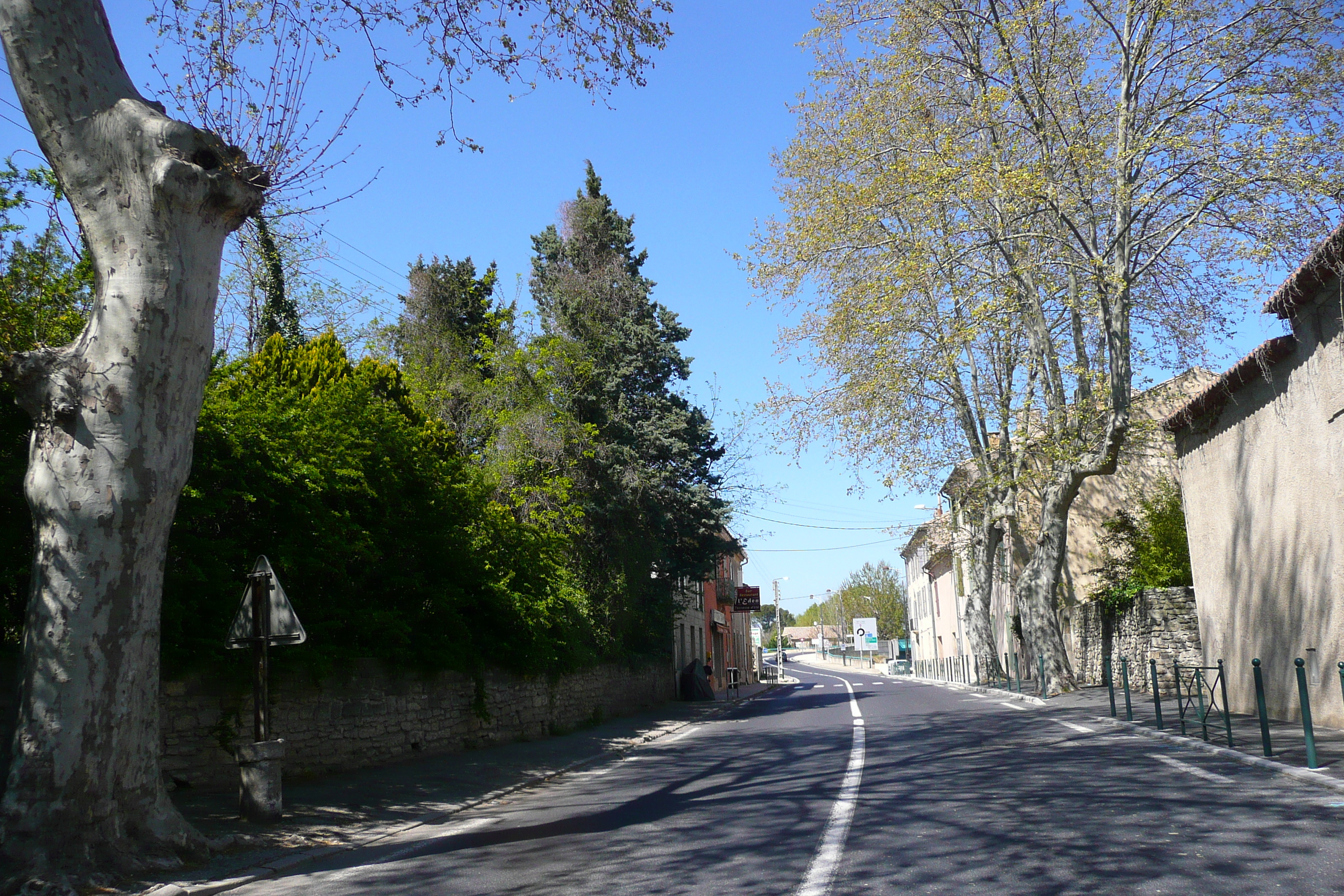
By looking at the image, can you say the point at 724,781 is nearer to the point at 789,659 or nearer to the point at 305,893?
the point at 305,893

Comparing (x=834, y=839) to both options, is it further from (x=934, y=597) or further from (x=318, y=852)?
(x=934, y=597)

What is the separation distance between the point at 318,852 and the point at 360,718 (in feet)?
15.3

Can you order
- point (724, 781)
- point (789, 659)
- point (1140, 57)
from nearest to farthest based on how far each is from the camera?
point (724, 781) → point (1140, 57) → point (789, 659)

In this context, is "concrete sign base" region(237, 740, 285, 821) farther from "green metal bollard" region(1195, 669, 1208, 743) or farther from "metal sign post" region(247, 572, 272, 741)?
"green metal bollard" region(1195, 669, 1208, 743)

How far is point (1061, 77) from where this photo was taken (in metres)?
18.0

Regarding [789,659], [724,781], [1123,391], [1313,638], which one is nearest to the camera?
[724,781]

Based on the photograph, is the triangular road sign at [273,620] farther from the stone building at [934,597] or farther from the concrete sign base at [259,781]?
the stone building at [934,597]

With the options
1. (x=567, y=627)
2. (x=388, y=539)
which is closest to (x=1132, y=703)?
(x=567, y=627)

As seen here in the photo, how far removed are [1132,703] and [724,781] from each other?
11066 millimetres

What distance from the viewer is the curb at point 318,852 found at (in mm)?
6168

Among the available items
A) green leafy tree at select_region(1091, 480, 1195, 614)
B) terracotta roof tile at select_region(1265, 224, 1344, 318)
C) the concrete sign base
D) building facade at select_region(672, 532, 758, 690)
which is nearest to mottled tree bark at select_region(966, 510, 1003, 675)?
green leafy tree at select_region(1091, 480, 1195, 614)

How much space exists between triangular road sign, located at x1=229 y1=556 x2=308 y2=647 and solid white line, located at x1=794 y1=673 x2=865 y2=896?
4.61 m

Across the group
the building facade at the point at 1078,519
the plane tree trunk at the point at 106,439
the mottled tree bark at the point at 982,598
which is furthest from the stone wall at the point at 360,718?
the mottled tree bark at the point at 982,598

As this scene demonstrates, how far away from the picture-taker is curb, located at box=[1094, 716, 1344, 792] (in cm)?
823
